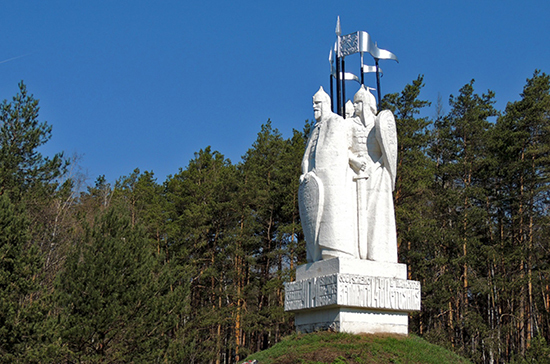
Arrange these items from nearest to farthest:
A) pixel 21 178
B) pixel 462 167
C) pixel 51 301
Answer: pixel 51 301, pixel 21 178, pixel 462 167

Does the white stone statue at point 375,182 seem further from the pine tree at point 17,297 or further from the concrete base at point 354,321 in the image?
the pine tree at point 17,297

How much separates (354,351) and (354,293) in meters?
1.01

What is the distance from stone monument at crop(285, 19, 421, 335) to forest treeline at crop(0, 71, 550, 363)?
3.17 metres

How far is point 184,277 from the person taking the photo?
62.5 feet

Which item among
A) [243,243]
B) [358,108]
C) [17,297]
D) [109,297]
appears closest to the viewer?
[358,108]

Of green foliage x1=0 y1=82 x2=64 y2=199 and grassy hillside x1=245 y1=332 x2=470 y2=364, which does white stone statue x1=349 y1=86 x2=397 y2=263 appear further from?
green foliage x1=0 y1=82 x2=64 y2=199

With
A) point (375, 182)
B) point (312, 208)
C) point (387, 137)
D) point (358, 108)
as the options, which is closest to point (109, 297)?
point (312, 208)

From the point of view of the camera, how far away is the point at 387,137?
31.7 feet

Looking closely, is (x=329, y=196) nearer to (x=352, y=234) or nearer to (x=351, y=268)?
(x=352, y=234)

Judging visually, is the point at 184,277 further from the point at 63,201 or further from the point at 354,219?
the point at 354,219

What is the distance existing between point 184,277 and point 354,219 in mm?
10791

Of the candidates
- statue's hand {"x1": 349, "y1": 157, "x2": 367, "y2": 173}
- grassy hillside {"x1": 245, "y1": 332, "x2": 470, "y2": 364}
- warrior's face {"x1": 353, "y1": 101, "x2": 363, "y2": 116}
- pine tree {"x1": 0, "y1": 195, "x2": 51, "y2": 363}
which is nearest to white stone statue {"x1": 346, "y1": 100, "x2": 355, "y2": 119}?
warrior's face {"x1": 353, "y1": 101, "x2": 363, "y2": 116}

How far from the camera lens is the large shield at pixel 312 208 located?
942 cm

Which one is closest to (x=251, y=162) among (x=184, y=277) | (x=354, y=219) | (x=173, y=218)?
(x=173, y=218)
